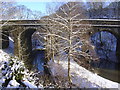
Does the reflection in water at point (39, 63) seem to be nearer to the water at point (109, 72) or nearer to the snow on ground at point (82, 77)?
the snow on ground at point (82, 77)

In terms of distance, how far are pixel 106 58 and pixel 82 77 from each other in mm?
8985

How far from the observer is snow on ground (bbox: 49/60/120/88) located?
9.02m

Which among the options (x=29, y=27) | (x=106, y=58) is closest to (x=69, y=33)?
(x=29, y=27)

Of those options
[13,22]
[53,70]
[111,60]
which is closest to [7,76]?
[53,70]

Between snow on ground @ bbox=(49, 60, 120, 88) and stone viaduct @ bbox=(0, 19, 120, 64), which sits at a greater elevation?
stone viaduct @ bbox=(0, 19, 120, 64)

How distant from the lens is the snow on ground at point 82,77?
9.02 meters

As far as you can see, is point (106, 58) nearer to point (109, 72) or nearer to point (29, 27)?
point (109, 72)

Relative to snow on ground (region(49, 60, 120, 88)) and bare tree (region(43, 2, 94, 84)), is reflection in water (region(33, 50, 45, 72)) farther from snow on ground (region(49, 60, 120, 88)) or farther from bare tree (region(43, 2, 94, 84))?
bare tree (region(43, 2, 94, 84))

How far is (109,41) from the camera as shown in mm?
21578

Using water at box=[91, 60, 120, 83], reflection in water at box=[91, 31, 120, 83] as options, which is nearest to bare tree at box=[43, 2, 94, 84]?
water at box=[91, 60, 120, 83]

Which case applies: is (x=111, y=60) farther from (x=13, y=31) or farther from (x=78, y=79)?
(x=13, y=31)

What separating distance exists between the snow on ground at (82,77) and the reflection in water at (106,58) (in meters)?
1.90

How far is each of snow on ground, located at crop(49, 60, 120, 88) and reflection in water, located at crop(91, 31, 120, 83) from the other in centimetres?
190

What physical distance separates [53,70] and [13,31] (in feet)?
23.4
